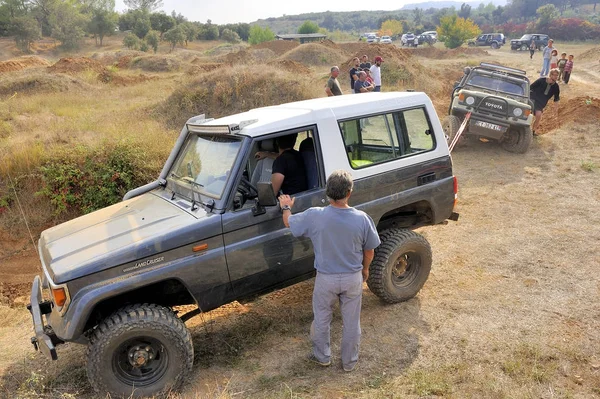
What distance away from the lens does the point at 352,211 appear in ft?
12.0

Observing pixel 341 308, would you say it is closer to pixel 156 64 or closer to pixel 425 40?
pixel 156 64

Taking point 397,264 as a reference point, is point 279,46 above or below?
above

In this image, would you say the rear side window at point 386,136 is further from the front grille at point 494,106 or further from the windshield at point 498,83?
the windshield at point 498,83

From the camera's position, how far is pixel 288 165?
4.31m

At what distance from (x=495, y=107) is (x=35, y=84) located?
17.5 meters

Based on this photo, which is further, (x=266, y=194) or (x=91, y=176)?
(x=91, y=176)

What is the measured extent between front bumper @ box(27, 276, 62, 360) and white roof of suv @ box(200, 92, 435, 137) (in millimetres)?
2077

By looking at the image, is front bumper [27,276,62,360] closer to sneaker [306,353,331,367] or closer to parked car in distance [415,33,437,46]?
sneaker [306,353,331,367]

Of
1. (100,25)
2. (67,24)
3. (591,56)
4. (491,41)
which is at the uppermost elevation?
(67,24)

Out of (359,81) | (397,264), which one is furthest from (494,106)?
(397,264)

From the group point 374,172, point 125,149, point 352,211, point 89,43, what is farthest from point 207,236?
point 89,43

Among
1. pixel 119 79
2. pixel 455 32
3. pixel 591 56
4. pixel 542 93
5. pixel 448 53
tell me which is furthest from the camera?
pixel 455 32

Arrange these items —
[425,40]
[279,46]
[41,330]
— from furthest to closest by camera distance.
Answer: [425,40] → [279,46] → [41,330]

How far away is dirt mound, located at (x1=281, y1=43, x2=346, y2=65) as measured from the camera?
3078 cm
